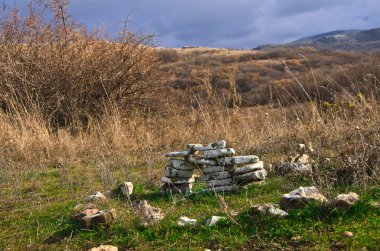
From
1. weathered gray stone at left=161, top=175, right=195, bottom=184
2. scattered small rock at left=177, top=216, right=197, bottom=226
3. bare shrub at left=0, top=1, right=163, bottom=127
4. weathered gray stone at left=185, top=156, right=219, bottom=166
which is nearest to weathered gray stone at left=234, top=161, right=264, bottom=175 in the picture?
weathered gray stone at left=185, top=156, right=219, bottom=166

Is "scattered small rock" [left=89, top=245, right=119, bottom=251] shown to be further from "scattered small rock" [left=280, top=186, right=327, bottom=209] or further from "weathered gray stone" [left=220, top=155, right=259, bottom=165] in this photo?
"weathered gray stone" [left=220, top=155, right=259, bottom=165]

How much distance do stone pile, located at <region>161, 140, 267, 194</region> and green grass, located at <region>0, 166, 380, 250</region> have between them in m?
0.14

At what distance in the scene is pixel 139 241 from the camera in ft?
12.6

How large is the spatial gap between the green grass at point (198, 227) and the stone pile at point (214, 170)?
0.45 feet

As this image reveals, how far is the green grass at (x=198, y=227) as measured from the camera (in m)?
3.65

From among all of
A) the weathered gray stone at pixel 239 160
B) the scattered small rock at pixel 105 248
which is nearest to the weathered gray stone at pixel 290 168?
the weathered gray stone at pixel 239 160

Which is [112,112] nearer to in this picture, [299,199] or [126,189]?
A: [126,189]

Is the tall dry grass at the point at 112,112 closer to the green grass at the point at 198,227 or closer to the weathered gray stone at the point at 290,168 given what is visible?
the weathered gray stone at the point at 290,168

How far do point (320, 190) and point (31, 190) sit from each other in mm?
3473

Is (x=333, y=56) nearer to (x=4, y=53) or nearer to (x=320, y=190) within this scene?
(x=4, y=53)

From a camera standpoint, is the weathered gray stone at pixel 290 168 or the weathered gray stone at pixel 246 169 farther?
the weathered gray stone at pixel 290 168

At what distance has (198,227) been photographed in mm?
3982

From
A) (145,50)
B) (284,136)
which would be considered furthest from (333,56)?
(284,136)

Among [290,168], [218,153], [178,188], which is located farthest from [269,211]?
[290,168]
